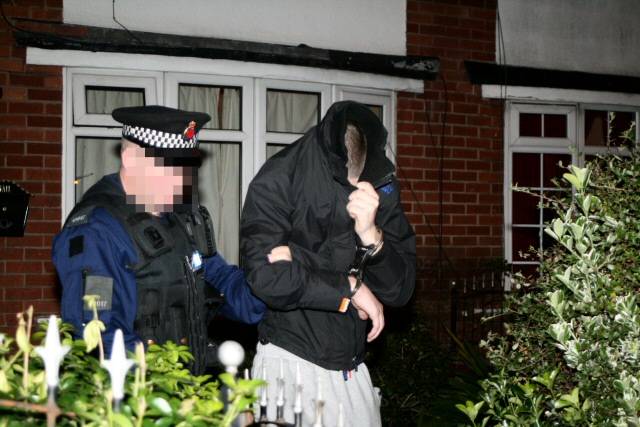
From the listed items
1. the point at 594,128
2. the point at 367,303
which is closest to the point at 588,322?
the point at 367,303

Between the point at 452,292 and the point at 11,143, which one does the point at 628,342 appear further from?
the point at 11,143

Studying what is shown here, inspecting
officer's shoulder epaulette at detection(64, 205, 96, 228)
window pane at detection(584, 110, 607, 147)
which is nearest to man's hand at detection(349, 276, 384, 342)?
officer's shoulder epaulette at detection(64, 205, 96, 228)

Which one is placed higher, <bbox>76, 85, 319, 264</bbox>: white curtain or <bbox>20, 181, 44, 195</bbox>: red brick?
<bbox>76, 85, 319, 264</bbox>: white curtain

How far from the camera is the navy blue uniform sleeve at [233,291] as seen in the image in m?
3.08

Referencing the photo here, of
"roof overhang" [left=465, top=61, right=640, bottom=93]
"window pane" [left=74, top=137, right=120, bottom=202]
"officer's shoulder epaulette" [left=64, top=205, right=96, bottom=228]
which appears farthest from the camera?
"roof overhang" [left=465, top=61, right=640, bottom=93]

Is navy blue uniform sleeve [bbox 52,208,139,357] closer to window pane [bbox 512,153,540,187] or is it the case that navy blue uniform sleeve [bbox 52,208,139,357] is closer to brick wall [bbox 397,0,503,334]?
brick wall [bbox 397,0,503,334]

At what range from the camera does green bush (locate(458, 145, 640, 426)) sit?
6.90 feet

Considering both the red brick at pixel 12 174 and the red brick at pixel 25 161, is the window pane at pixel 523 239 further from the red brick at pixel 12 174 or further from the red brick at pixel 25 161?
the red brick at pixel 12 174

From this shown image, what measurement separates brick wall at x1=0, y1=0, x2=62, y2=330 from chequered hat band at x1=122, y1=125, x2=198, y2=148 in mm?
3059

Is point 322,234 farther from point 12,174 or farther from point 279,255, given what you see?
point 12,174

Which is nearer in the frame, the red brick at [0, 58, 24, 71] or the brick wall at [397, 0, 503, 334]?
the red brick at [0, 58, 24, 71]

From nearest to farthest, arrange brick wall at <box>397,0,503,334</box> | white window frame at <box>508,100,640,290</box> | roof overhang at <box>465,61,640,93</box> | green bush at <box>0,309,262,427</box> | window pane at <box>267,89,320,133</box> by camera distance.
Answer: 1. green bush at <box>0,309,262,427</box>
2. window pane at <box>267,89,320,133</box>
3. brick wall at <box>397,0,503,334</box>
4. roof overhang at <box>465,61,640,93</box>
5. white window frame at <box>508,100,640,290</box>

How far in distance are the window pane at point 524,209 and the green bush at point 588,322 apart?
4480 mm

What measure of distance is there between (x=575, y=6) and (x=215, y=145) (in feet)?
13.3
